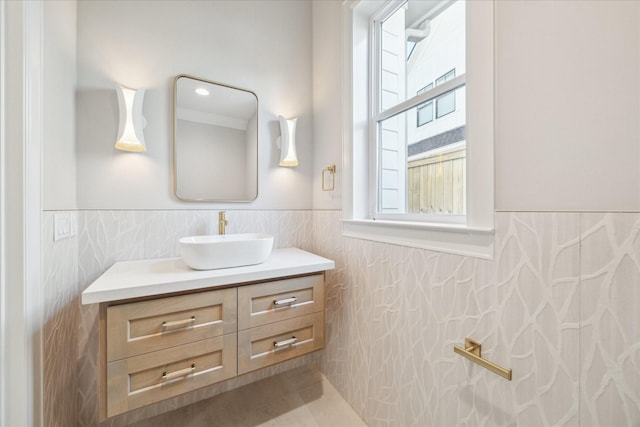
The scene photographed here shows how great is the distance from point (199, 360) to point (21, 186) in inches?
35.3

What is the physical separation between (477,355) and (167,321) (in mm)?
1182

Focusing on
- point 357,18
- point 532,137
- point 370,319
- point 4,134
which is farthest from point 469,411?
point 357,18

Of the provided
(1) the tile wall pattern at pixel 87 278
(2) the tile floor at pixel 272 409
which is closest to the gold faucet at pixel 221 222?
(1) the tile wall pattern at pixel 87 278

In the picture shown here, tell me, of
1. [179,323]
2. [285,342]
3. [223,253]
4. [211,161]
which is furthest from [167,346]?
[211,161]

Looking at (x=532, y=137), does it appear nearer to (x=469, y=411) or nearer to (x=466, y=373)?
(x=466, y=373)

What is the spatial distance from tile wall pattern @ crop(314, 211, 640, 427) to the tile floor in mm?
257

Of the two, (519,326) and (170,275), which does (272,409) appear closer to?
(170,275)

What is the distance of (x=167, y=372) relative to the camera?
1058 millimetres

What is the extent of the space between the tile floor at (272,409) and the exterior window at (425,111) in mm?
1646

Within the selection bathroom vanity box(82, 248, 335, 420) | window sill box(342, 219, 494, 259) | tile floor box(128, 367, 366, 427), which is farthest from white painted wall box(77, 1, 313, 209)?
tile floor box(128, 367, 366, 427)

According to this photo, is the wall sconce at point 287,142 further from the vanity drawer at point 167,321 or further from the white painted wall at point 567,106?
the white painted wall at point 567,106

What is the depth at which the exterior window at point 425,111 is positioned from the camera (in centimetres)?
122

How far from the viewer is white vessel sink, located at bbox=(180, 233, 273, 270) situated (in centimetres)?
116

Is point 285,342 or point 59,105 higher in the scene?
point 59,105
